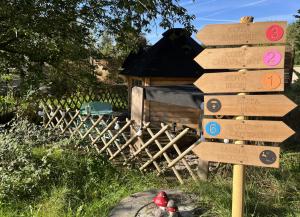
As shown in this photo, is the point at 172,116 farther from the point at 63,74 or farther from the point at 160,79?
the point at 63,74

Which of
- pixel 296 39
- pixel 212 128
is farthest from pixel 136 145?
pixel 296 39

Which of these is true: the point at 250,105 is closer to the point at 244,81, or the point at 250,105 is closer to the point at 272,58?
the point at 244,81

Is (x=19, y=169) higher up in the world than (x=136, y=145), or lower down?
higher up

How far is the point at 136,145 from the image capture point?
8.38 meters

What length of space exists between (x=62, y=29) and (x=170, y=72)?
19.6ft

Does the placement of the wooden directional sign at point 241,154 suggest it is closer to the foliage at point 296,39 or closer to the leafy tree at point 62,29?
the leafy tree at point 62,29

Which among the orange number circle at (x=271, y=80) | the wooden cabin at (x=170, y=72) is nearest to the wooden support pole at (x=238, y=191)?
the orange number circle at (x=271, y=80)

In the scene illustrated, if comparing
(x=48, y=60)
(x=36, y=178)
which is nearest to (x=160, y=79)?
(x=48, y=60)

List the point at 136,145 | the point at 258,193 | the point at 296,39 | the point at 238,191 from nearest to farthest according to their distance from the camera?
the point at 238,191 → the point at 258,193 → the point at 136,145 → the point at 296,39

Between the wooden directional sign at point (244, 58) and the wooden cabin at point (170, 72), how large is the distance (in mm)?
8072

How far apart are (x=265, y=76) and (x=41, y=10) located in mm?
4822

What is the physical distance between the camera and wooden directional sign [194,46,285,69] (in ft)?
10.4

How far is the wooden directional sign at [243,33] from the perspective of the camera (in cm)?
318

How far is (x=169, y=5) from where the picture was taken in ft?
27.1
